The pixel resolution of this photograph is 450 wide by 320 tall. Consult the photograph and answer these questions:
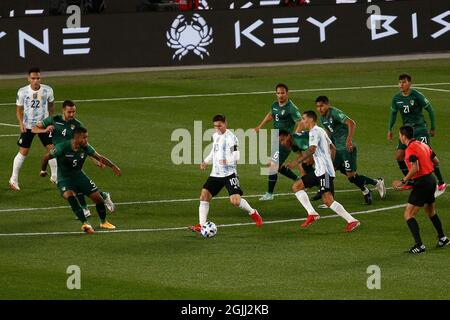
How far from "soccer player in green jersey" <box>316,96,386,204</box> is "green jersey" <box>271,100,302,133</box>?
27.8 inches

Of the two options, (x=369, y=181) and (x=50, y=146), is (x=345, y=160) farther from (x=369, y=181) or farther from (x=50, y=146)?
(x=50, y=146)

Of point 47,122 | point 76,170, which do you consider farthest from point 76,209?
point 47,122

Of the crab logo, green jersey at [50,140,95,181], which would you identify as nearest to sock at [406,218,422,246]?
green jersey at [50,140,95,181]

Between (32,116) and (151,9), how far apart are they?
1924cm

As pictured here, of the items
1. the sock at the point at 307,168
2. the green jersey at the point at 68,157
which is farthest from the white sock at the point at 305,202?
the green jersey at the point at 68,157

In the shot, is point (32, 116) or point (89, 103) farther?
point (89, 103)

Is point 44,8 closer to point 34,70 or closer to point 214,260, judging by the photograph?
point 34,70

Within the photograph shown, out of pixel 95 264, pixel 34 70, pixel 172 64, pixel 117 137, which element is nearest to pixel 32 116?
pixel 34 70

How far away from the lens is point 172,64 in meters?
44.2

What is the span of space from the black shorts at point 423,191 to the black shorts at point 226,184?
11.6ft

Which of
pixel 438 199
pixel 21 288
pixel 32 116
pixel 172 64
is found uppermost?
pixel 172 64

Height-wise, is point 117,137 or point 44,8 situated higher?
point 44,8

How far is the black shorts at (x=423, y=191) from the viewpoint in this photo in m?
20.9

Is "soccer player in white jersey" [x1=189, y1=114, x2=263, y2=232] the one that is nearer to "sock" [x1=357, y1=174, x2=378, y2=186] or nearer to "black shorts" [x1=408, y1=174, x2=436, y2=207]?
"black shorts" [x1=408, y1=174, x2=436, y2=207]
